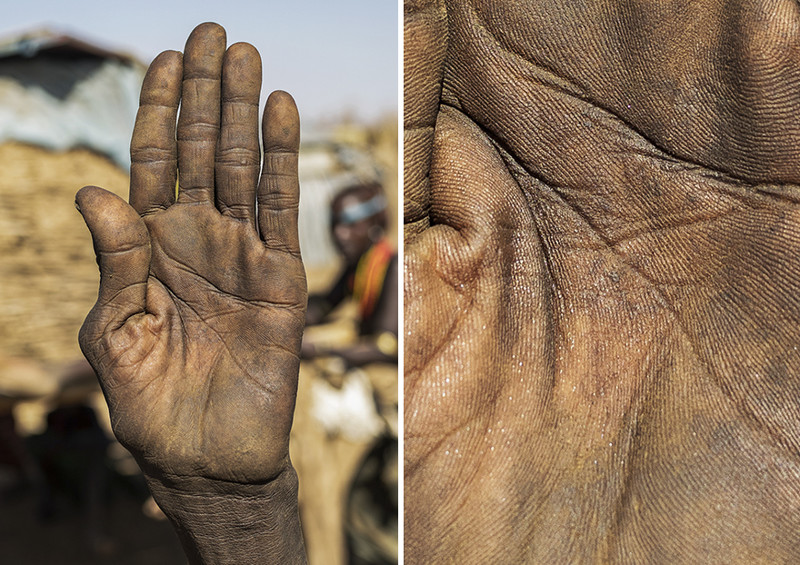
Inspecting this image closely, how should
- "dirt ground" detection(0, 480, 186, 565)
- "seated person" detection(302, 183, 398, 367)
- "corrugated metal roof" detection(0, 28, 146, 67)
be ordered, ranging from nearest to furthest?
"corrugated metal roof" detection(0, 28, 146, 67) < "seated person" detection(302, 183, 398, 367) < "dirt ground" detection(0, 480, 186, 565)

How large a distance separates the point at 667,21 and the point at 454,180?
0.59 m

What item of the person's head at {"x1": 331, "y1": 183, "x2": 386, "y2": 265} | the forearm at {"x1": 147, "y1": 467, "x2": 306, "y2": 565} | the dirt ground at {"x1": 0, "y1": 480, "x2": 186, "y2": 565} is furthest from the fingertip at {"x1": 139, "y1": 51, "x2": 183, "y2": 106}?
the dirt ground at {"x1": 0, "y1": 480, "x2": 186, "y2": 565}

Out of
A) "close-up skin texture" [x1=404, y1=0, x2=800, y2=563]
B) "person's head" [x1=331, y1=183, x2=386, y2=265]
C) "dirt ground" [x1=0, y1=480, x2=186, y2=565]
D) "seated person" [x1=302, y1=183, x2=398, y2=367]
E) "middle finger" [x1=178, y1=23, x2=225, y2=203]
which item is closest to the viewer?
"middle finger" [x1=178, y1=23, x2=225, y2=203]

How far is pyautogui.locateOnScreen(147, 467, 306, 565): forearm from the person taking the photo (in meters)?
1.40

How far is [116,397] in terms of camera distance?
1.33 metres

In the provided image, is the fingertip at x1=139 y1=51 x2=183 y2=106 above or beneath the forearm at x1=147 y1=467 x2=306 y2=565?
above

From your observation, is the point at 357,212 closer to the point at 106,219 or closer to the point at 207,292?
the point at 207,292

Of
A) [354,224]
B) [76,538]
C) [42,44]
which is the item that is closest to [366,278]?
[354,224]

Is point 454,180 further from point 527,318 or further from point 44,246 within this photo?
point 44,246

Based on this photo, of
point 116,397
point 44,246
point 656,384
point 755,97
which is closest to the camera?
point 116,397

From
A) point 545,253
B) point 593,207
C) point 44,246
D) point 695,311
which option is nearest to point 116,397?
point 545,253

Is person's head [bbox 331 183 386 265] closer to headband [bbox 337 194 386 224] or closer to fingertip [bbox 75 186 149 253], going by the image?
headband [bbox 337 194 386 224]

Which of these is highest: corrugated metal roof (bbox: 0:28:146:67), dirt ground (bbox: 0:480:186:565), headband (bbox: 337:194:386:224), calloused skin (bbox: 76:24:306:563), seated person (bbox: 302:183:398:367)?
corrugated metal roof (bbox: 0:28:146:67)

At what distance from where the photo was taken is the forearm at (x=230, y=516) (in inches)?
55.0
